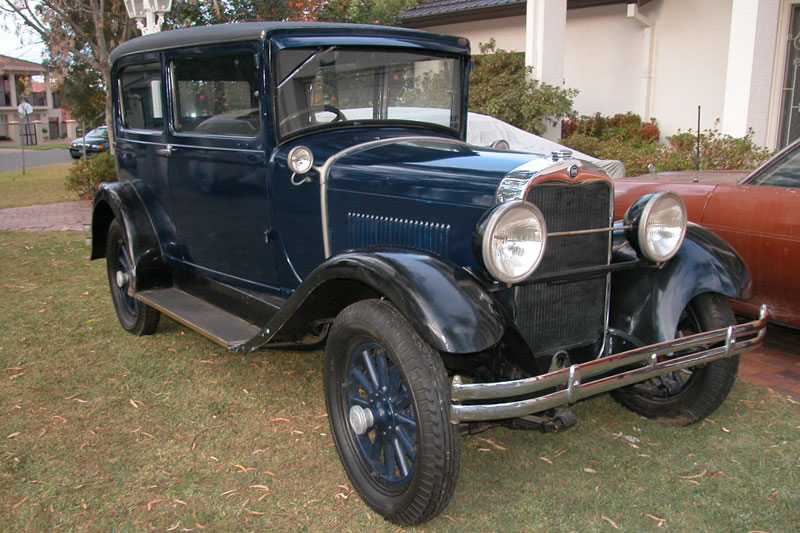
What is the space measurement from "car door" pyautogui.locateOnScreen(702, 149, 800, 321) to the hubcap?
8.09 feet

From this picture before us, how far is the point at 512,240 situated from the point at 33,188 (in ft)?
48.5

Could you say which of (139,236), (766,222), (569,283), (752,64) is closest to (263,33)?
(139,236)

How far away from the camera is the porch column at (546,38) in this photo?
9.95 m

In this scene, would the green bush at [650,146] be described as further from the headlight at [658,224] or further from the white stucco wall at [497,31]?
the headlight at [658,224]

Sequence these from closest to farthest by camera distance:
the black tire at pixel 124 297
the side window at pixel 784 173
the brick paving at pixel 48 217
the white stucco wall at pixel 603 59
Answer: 1. the side window at pixel 784 173
2. the black tire at pixel 124 297
3. the brick paving at pixel 48 217
4. the white stucco wall at pixel 603 59

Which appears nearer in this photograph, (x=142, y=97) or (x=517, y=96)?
(x=142, y=97)

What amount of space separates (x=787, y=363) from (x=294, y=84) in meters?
3.28

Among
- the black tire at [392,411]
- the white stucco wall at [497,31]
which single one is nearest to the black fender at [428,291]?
the black tire at [392,411]

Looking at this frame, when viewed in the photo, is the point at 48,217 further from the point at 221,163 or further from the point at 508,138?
the point at 221,163

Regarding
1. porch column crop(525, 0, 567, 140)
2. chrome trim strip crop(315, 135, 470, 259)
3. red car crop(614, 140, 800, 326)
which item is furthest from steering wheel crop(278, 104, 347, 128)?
porch column crop(525, 0, 567, 140)

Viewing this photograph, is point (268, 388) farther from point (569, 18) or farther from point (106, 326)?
point (569, 18)

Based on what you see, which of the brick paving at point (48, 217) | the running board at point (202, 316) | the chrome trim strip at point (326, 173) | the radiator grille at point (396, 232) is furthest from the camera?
the brick paving at point (48, 217)

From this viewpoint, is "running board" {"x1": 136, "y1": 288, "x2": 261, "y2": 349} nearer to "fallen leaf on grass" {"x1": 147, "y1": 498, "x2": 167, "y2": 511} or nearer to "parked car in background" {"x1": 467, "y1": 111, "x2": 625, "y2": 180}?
"fallen leaf on grass" {"x1": 147, "y1": 498, "x2": 167, "y2": 511}

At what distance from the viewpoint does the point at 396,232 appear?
117 inches
